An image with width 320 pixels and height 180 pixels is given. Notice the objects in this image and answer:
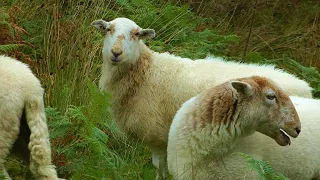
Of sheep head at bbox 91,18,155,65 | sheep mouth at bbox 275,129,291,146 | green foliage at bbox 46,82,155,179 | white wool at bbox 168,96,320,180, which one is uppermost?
sheep head at bbox 91,18,155,65

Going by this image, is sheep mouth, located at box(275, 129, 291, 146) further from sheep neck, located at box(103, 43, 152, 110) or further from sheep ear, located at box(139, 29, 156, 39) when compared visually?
sheep ear, located at box(139, 29, 156, 39)

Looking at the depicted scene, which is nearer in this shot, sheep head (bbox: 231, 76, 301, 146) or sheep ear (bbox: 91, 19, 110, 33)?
sheep head (bbox: 231, 76, 301, 146)

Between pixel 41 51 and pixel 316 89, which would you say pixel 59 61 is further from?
pixel 316 89

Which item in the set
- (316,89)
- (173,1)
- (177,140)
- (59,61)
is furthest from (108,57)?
(173,1)

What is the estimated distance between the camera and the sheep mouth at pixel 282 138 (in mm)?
5910

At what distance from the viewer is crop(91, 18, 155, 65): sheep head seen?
7.53 meters

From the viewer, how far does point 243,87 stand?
582cm

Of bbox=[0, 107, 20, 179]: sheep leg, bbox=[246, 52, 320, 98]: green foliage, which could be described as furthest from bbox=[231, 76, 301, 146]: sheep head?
bbox=[246, 52, 320, 98]: green foliage

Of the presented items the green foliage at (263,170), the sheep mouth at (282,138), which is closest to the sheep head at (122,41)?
the sheep mouth at (282,138)

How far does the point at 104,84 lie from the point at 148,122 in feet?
2.63

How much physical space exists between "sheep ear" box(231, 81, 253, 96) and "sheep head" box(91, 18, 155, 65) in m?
2.00

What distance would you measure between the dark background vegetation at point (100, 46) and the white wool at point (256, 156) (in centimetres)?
38

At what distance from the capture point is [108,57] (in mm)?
7625

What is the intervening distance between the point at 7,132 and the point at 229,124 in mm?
1782
